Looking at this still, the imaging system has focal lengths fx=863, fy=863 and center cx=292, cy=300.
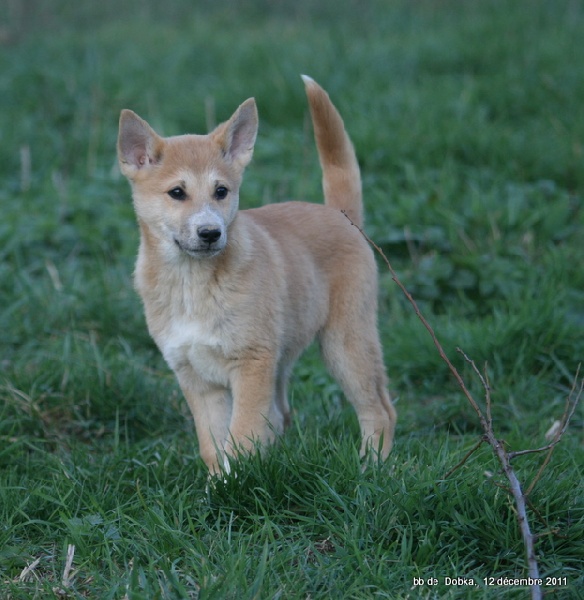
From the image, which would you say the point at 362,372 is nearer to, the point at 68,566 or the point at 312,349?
the point at 312,349

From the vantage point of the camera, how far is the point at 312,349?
513 cm

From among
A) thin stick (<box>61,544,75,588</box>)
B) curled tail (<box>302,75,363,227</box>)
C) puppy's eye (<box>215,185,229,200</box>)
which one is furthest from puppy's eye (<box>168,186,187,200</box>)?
thin stick (<box>61,544,75,588</box>)

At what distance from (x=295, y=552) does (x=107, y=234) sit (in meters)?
3.66

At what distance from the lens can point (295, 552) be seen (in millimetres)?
2934

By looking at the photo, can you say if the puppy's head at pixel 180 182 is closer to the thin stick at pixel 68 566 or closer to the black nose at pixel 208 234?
the black nose at pixel 208 234

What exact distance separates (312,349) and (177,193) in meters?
1.81

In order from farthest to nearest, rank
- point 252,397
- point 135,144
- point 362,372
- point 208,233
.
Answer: point 362,372, point 135,144, point 252,397, point 208,233

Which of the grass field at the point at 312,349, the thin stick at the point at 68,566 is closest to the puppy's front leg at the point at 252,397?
the grass field at the point at 312,349

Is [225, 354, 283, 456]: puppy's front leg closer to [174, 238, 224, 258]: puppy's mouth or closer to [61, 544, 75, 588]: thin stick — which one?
[174, 238, 224, 258]: puppy's mouth

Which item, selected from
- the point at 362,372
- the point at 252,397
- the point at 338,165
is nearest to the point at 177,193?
the point at 252,397

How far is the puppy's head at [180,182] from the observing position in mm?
3484

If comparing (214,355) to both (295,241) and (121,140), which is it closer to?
(295,241)

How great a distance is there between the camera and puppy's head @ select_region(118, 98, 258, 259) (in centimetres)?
348

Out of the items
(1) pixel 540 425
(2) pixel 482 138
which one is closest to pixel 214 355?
(1) pixel 540 425
